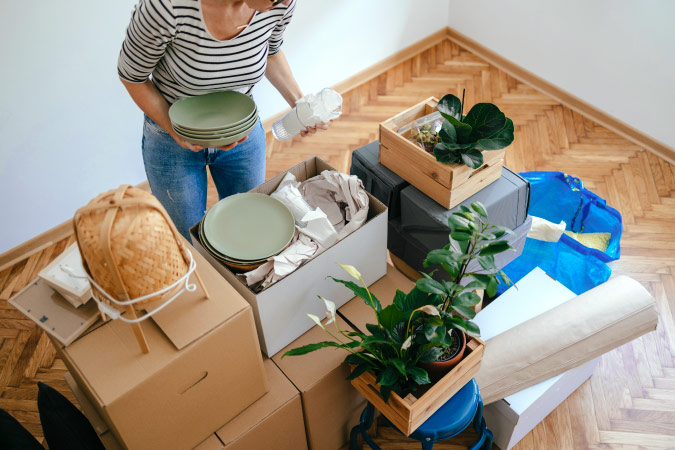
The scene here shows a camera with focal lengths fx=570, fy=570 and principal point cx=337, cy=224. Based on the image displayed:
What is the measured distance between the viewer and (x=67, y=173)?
2492 mm

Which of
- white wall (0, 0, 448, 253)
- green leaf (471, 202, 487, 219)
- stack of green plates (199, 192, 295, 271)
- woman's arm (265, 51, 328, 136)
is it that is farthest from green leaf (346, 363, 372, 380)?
white wall (0, 0, 448, 253)

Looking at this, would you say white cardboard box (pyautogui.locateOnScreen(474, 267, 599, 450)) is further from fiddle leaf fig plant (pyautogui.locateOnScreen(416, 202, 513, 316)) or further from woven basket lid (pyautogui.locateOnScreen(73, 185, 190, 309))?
woven basket lid (pyautogui.locateOnScreen(73, 185, 190, 309))

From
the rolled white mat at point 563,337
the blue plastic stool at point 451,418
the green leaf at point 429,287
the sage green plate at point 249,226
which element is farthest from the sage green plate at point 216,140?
the rolled white mat at point 563,337

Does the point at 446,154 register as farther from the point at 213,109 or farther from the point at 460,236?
the point at 213,109

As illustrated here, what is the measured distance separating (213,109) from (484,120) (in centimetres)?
73

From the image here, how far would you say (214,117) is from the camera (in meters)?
1.52

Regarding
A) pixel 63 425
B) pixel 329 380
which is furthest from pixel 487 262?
pixel 63 425

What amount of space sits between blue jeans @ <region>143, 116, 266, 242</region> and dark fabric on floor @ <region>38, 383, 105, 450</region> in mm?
605

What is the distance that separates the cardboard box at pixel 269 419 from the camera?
1381 millimetres

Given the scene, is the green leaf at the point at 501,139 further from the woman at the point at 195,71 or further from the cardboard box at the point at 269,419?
the cardboard box at the point at 269,419

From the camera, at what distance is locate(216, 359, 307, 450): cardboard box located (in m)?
1.38

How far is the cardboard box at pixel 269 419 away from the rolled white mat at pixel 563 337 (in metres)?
0.56

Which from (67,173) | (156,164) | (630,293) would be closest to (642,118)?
(630,293)

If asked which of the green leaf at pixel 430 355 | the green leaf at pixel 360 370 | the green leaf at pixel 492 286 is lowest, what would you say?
the green leaf at pixel 360 370
